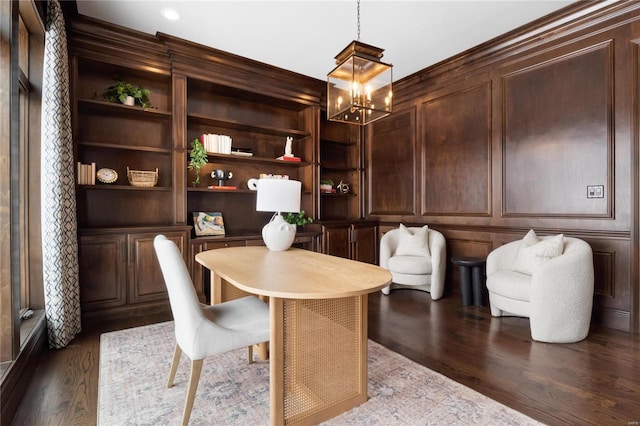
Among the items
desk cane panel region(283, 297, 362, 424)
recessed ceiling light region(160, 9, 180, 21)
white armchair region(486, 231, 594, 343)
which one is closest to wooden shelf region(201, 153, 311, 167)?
recessed ceiling light region(160, 9, 180, 21)

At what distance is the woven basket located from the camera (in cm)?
338

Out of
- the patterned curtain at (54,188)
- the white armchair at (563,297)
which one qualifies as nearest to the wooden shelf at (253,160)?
the patterned curtain at (54,188)

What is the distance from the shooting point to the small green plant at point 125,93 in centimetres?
327

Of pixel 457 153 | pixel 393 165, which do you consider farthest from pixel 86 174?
pixel 457 153

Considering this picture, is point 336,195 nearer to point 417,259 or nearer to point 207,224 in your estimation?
point 417,259

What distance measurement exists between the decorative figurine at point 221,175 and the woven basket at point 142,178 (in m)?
0.66

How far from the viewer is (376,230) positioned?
16.3ft

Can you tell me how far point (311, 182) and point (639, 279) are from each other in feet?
11.2

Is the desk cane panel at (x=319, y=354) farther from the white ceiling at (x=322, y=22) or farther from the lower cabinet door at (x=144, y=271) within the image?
the white ceiling at (x=322, y=22)

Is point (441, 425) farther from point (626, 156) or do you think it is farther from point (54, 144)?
point (54, 144)

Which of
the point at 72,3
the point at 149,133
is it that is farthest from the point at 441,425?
the point at 72,3

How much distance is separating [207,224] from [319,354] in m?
2.65

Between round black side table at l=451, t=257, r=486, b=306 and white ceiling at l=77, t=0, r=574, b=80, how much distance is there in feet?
7.64

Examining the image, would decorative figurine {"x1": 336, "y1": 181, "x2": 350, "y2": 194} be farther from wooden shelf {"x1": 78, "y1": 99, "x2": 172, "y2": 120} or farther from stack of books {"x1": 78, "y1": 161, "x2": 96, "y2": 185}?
stack of books {"x1": 78, "y1": 161, "x2": 96, "y2": 185}
